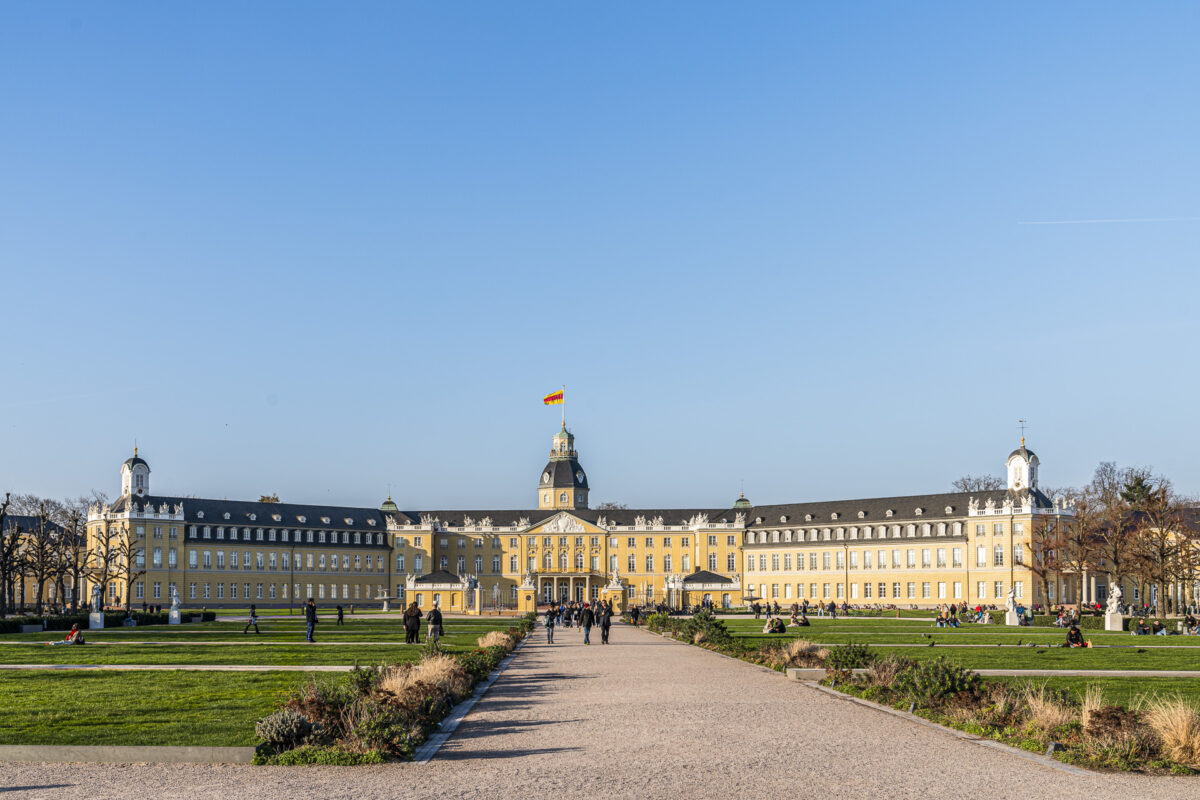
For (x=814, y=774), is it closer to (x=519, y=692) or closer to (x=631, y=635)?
(x=519, y=692)

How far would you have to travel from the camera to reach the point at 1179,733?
1641 cm

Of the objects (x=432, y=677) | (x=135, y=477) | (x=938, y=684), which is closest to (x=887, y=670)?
(x=938, y=684)

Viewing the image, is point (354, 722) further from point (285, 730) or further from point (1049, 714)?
point (1049, 714)

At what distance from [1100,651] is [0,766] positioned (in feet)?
124

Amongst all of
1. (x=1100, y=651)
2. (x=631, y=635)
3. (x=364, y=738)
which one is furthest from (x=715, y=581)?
(x=364, y=738)

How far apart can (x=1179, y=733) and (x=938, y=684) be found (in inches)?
209

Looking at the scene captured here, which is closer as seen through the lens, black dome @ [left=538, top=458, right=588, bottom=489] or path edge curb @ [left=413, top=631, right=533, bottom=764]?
path edge curb @ [left=413, top=631, right=533, bottom=764]

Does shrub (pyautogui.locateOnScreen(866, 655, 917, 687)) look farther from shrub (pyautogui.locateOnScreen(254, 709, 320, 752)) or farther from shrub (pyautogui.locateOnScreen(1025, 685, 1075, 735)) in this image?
shrub (pyautogui.locateOnScreen(254, 709, 320, 752))

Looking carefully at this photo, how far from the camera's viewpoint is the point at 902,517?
125m

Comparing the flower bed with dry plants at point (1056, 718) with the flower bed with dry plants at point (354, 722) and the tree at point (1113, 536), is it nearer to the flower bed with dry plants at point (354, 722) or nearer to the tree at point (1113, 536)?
the flower bed with dry plants at point (354, 722)

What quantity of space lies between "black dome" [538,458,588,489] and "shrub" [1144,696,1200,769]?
13837cm

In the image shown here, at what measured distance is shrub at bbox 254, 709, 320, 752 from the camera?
1656 centimetres

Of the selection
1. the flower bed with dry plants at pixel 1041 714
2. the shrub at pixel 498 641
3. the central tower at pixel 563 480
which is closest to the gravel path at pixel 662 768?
the flower bed with dry plants at pixel 1041 714

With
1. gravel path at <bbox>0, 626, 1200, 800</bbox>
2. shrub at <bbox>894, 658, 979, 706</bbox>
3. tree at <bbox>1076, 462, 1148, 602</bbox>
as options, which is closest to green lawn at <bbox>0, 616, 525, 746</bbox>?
gravel path at <bbox>0, 626, 1200, 800</bbox>
